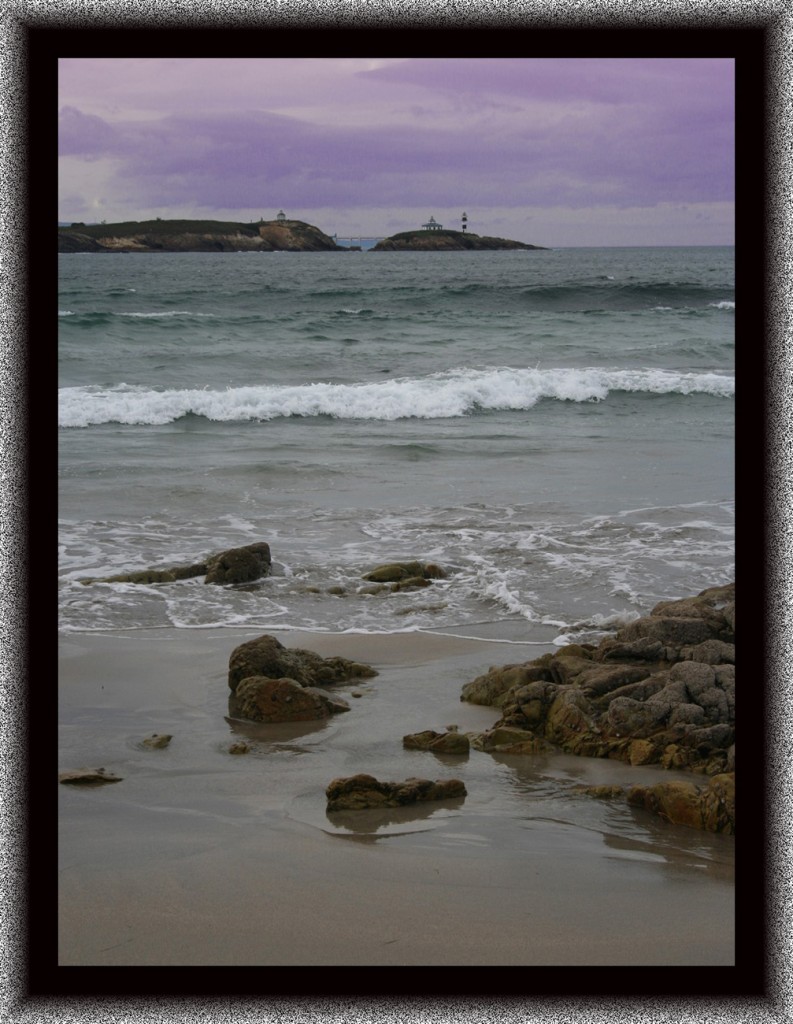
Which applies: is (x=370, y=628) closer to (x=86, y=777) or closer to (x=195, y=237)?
(x=86, y=777)

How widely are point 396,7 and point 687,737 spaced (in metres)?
3.29

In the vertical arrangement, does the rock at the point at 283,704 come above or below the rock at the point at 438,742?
above

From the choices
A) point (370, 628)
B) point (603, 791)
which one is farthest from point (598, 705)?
point (370, 628)

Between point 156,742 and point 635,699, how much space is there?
2037 mm

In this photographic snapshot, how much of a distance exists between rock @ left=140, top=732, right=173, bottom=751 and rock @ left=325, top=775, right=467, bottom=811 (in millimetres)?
903

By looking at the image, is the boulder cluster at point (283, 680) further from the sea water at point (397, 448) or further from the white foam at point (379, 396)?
the white foam at point (379, 396)

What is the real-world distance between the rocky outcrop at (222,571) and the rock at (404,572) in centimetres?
71

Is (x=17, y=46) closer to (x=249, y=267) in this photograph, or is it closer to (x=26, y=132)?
(x=26, y=132)

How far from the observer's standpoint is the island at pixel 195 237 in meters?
34.1

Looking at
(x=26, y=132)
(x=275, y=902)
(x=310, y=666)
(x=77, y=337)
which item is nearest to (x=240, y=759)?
(x=310, y=666)

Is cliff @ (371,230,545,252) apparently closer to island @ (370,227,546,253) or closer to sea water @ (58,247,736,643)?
island @ (370,227,546,253)

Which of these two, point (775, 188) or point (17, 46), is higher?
point (17, 46)

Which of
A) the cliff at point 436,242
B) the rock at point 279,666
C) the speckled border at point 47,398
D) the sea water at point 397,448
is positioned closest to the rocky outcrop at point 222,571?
the sea water at point 397,448

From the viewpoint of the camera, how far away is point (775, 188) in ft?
6.55
